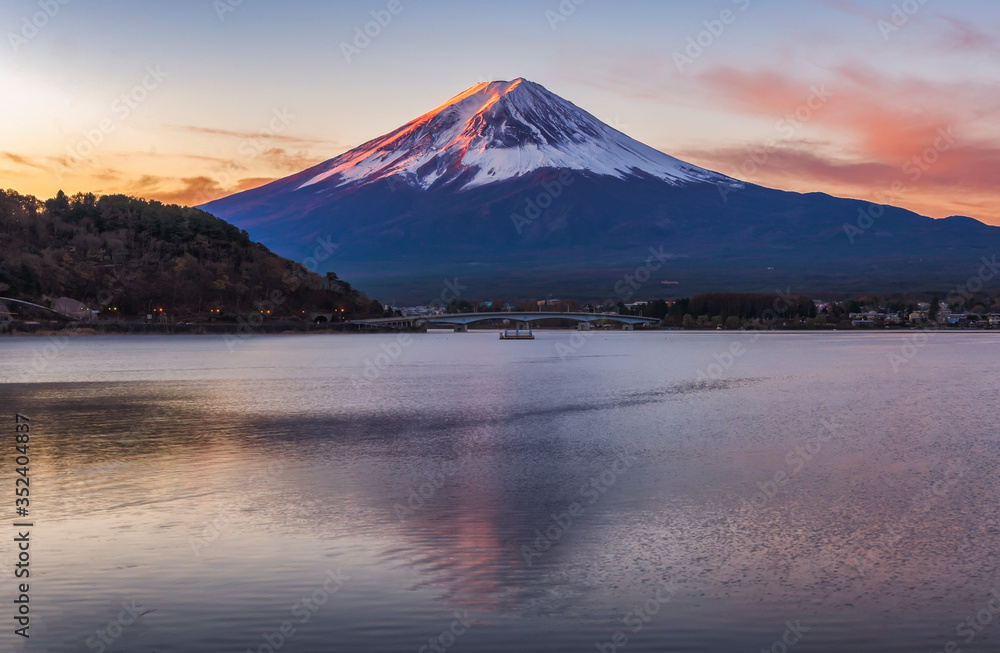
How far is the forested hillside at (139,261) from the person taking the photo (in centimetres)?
14900

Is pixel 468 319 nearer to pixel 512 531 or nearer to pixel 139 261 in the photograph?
pixel 139 261

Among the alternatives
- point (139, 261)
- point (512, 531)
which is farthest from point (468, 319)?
point (512, 531)

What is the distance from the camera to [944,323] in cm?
19762

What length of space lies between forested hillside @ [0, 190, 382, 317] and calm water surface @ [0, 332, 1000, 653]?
13246 cm

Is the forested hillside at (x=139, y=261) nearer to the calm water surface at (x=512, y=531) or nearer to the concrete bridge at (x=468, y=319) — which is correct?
the concrete bridge at (x=468, y=319)

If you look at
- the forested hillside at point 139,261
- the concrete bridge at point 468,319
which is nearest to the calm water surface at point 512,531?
the forested hillside at point 139,261

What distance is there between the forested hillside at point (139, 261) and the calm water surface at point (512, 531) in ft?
435

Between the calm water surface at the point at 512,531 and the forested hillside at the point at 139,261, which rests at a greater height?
the forested hillside at the point at 139,261

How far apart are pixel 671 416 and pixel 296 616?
20.2 m

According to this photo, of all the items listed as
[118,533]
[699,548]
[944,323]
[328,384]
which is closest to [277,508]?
[118,533]

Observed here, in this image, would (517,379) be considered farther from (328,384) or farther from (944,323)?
(944,323)

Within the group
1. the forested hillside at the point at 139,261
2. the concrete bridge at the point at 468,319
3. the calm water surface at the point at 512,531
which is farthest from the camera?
the concrete bridge at the point at 468,319

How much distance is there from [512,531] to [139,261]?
160 m

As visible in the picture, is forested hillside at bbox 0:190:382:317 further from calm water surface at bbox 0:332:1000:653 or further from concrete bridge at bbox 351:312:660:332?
calm water surface at bbox 0:332:1000:653
